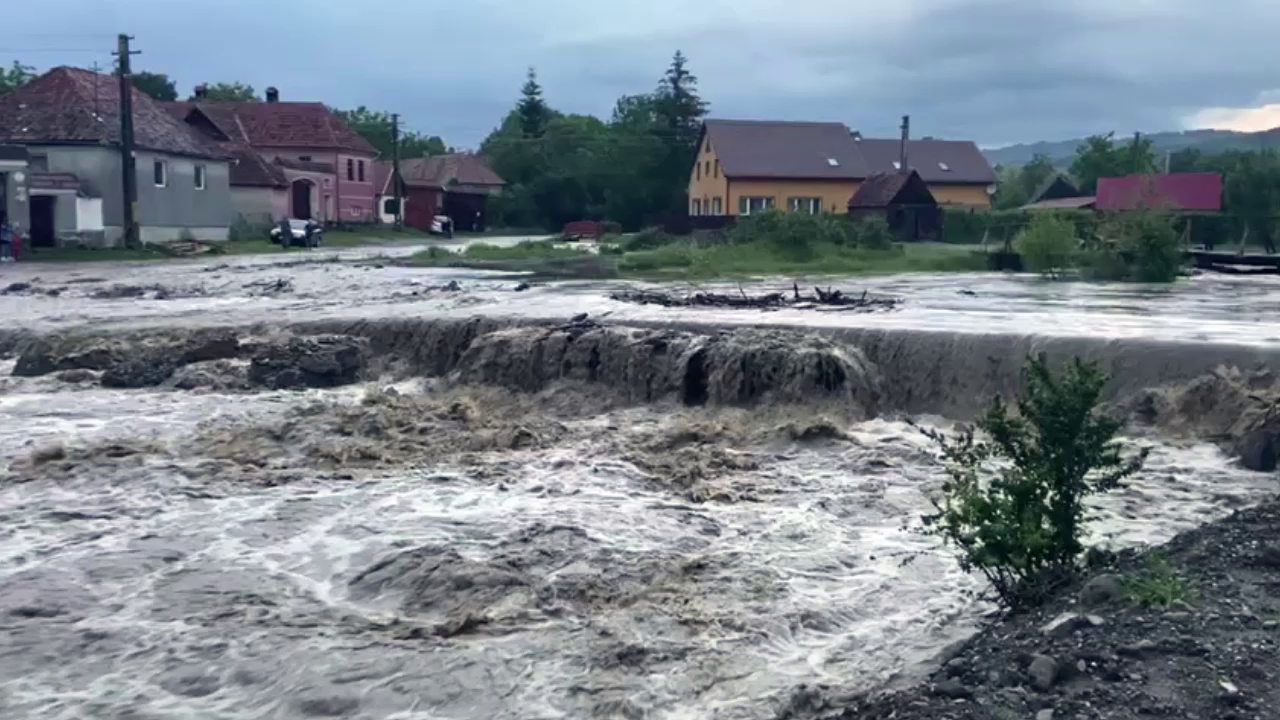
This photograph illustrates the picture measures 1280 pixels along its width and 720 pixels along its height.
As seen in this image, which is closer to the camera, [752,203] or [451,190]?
[752,203]

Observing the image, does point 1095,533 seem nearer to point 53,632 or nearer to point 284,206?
point 53,632

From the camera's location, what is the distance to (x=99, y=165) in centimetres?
4478

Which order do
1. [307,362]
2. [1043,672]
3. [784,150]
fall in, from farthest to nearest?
[784,150]
[307,362]
[1043,672]

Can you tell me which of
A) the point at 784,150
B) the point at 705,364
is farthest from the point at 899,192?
the point at 705,364

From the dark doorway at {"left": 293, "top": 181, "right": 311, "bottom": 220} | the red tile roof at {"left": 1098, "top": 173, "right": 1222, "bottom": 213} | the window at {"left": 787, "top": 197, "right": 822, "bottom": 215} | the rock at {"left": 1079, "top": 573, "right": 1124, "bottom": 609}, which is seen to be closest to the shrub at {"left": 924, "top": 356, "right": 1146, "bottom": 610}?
the rock at {"left": 1079, "top": 573, "right": 1124, "bottom": 609}

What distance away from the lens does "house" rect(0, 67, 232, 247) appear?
1687 inches

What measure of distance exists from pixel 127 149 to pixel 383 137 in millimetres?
74589

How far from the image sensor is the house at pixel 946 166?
77.0m

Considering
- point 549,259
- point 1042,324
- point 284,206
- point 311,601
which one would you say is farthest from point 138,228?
point 311,601

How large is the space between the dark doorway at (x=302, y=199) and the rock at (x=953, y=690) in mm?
67522

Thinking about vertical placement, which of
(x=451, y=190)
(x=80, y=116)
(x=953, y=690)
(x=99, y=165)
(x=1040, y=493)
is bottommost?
(x=953, y=690)

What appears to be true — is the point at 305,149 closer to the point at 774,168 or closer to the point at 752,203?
the point at 752,203

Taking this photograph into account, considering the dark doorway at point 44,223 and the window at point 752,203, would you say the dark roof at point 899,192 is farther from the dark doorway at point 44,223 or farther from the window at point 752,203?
the dark doorway at point 44,223

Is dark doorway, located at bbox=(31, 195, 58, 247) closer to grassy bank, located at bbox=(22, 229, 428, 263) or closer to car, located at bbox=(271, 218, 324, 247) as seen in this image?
grassy bank, located at bbox=(22, 229, 428, 263)
